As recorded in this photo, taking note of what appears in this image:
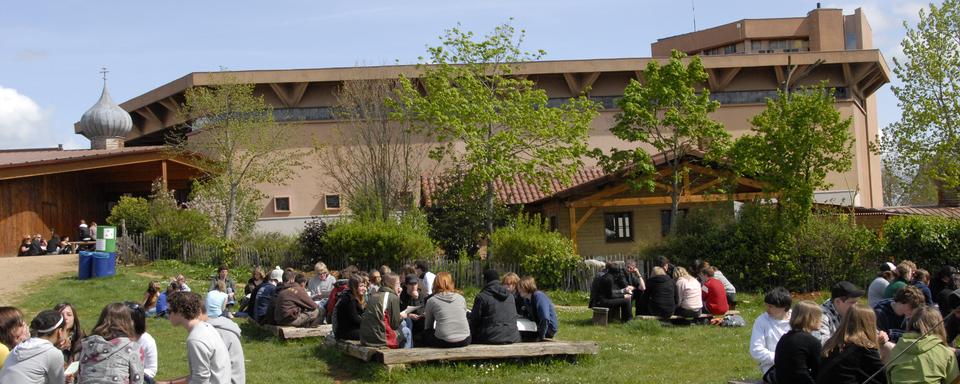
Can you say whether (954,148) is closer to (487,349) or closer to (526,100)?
(526,100)

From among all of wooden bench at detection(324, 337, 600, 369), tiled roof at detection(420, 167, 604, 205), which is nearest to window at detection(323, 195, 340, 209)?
tiled roof at detection(420, 167, 604, 205)

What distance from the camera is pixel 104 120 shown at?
40188mm

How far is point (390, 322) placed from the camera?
41.4 ft

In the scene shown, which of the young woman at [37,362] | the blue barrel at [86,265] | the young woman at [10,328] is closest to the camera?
the young woman at [37,362]

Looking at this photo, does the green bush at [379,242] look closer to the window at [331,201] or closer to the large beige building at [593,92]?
the large beige building at [593,92]

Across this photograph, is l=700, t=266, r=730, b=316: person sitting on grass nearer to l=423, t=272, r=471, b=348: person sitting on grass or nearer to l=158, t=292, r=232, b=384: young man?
l=423, t=272, r=471, b=348: person sitting on grass

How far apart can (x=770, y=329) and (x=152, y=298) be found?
1276 cm

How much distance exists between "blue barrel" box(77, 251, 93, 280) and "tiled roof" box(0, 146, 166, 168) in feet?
23.2

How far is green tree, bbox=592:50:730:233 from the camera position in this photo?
27.5 m

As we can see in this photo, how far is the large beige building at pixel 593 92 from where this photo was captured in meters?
38.7

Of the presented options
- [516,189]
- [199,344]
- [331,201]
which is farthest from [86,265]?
[199,344]

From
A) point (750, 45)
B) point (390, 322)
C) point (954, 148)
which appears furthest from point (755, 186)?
point (750, 45)

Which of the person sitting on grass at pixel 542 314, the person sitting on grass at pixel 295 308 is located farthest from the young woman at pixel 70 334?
the person sitting on grass at pixel 295 308

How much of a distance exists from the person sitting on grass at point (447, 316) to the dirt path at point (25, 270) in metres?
14.4
